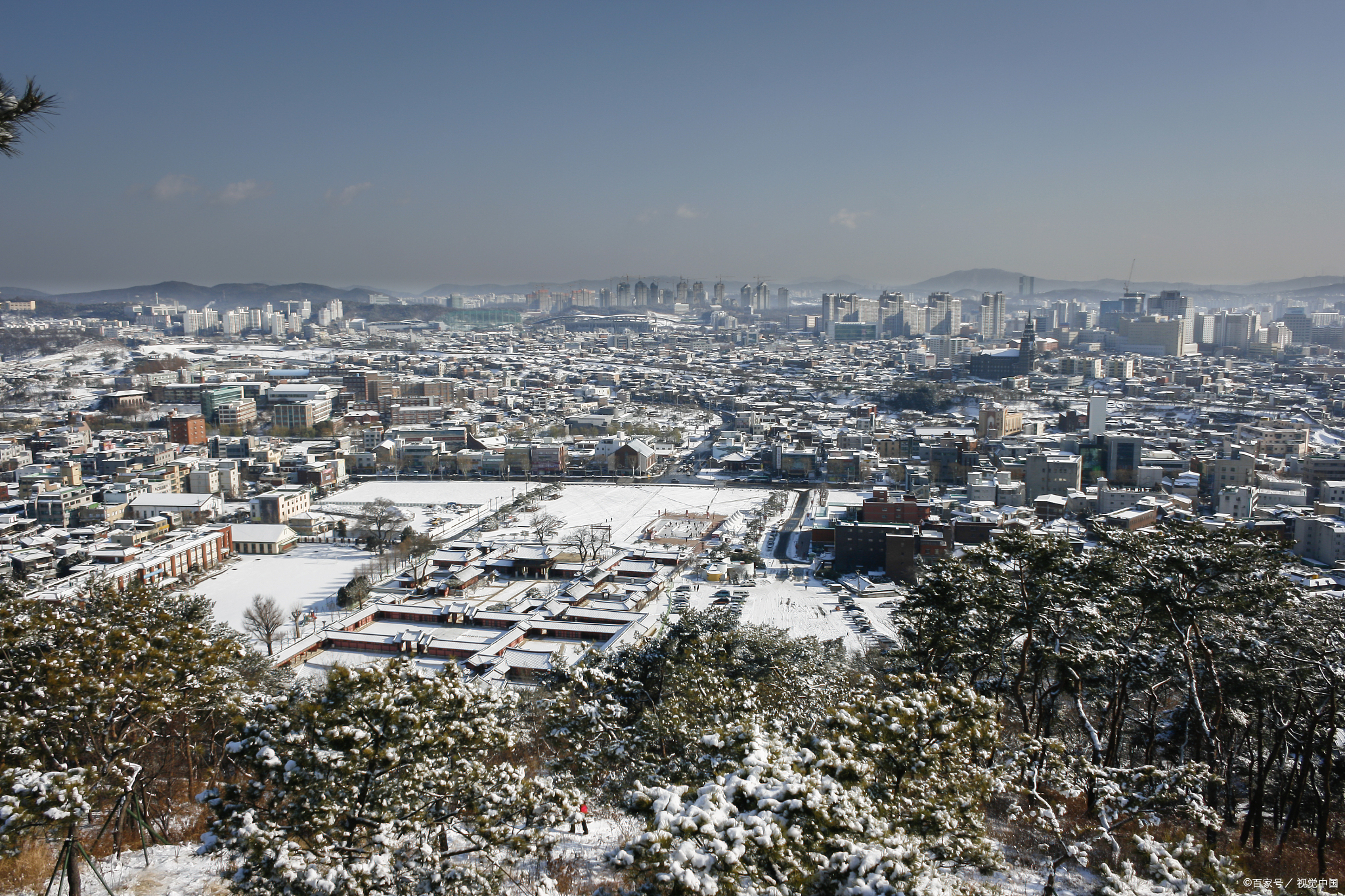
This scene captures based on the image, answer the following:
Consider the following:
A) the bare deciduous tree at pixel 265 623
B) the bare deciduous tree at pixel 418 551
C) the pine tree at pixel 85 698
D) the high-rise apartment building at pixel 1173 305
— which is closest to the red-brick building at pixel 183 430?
the bare deciduous tree at pixel 418 551

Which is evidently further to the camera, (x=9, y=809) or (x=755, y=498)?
(x=755, y=498)

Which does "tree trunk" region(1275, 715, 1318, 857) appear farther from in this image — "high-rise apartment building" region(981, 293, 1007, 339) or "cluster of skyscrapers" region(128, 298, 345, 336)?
"cluster of skyscrapers" region(128, 298, 345, 336)

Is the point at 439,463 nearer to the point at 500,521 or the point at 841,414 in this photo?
the point at 500,521

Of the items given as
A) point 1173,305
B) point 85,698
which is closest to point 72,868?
point 85,698

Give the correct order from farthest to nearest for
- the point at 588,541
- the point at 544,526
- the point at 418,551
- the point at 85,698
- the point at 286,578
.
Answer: the point at 544,526 → the point at 588,541 → the point at 418,551 → the point at 286,578 → the point at 85,698

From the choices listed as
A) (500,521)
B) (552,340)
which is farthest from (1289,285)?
(500,521)

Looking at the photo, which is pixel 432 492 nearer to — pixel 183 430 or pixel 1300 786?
pixel 183 430
